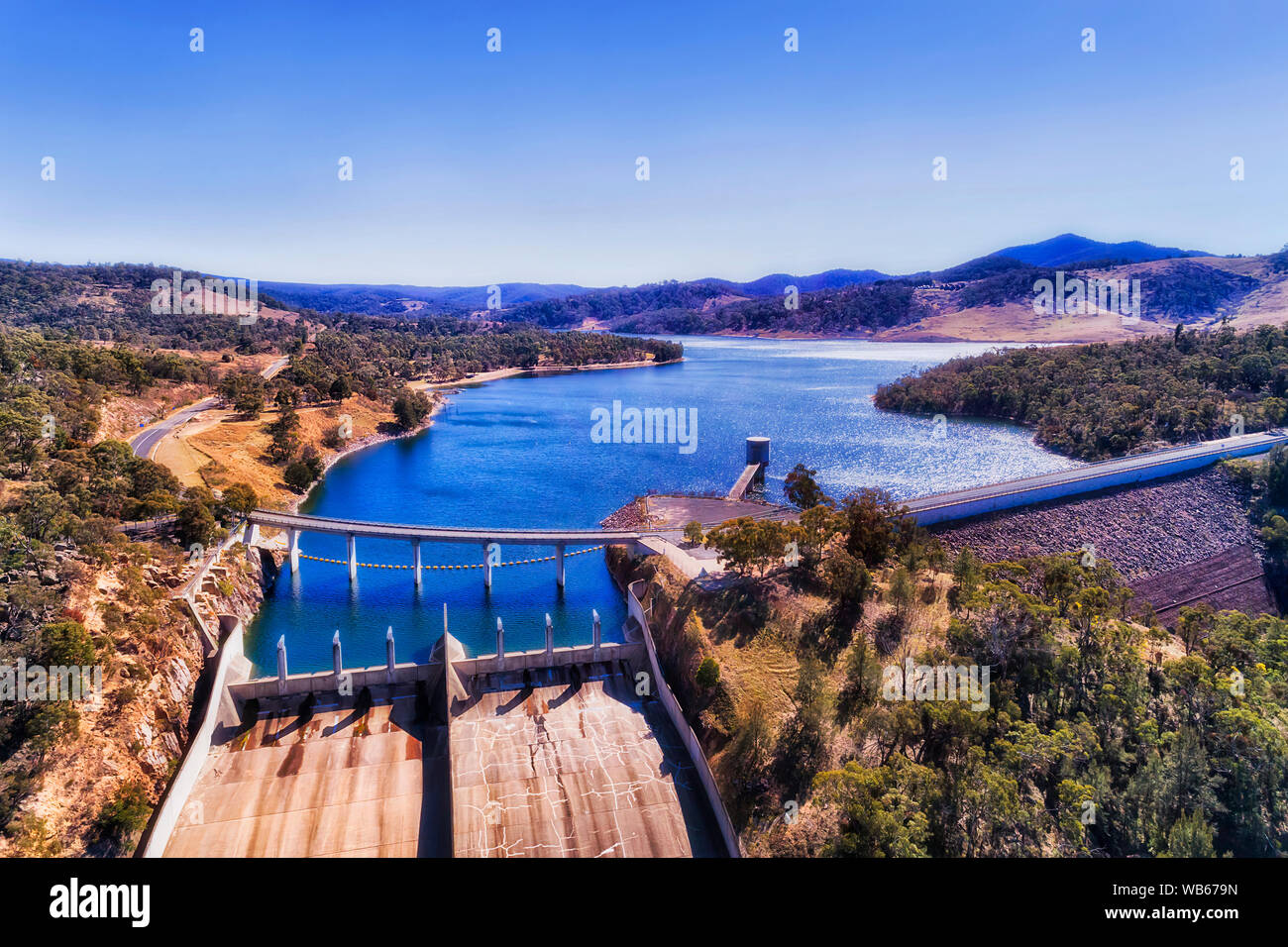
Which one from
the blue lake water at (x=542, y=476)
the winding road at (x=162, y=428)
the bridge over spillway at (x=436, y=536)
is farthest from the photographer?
the winding road at (x=162, y=428)

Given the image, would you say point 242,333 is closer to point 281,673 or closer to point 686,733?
point 281,673

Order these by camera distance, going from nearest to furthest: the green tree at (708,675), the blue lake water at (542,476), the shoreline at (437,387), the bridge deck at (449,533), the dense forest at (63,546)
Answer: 1. the dense forest at (63,546)
2. the green tree at (708,675)
3. the blue lake water at (542,476)
4. the bridge deck at (449,533)
5. the shoreline at (437,387)

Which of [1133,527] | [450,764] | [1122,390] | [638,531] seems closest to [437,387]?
[638,531]

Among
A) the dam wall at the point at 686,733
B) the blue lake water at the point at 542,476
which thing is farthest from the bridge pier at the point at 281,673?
the dam wall at the point at 686,733

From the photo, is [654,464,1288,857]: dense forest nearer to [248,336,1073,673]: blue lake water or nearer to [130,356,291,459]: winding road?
[248,336,1073,673]: blue lake water

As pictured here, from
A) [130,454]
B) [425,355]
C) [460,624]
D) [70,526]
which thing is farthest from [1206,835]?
[425,355]

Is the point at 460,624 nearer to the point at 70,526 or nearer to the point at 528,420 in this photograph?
the point at 70,526

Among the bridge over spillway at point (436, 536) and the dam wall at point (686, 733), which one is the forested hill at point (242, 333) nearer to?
the bridge over spillway at point (436, 536)

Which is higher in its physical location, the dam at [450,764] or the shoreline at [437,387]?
the shoreline at [437,387]
